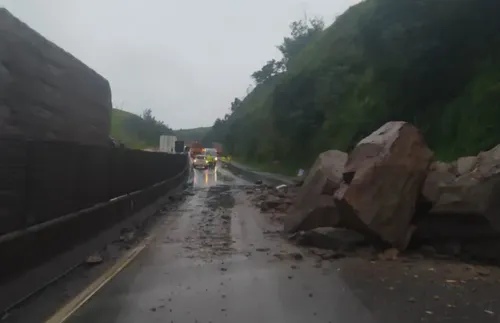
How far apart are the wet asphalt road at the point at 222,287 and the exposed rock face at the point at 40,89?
2788mm

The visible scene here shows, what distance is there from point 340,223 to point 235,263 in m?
2.65

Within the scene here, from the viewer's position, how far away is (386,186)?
11.0 metres

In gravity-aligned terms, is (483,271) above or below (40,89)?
below

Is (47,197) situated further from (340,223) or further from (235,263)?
(340,223)

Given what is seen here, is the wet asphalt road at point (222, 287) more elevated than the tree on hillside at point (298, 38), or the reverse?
the tree on hillside at point (298, 38)

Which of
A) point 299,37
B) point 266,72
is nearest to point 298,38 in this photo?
point 299,37

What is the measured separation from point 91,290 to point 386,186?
5.53 meters

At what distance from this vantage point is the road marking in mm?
6617

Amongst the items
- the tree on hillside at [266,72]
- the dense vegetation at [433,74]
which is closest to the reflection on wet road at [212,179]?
the dense vegetation at [433,74]

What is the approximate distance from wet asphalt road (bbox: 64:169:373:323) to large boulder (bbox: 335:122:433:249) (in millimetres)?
1282

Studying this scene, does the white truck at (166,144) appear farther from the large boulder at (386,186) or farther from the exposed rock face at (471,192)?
the exposed rock face at (471,192)

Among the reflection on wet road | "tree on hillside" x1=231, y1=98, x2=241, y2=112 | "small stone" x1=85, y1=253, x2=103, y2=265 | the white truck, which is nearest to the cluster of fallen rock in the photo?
"small stone" x1=85, y1=253, x2=103, y2=265

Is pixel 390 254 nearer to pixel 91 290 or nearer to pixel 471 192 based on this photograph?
pixel 471 192

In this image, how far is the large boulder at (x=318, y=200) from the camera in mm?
12914
